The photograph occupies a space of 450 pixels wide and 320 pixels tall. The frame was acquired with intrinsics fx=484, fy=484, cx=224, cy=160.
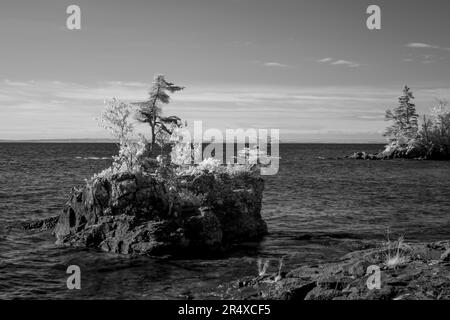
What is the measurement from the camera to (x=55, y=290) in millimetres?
20625

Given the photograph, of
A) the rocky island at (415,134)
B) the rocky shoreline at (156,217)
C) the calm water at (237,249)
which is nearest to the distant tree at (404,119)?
the rocky island at (415,134)

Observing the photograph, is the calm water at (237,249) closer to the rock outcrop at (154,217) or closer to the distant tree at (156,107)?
the rock outcrop at (154,217)

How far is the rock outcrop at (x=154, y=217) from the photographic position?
27203mm

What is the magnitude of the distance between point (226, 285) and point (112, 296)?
4.72 m

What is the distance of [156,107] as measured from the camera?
3234 centimetres

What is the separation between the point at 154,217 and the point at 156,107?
7.88 meters

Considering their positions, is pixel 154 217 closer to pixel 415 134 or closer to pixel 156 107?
pixel 156 107

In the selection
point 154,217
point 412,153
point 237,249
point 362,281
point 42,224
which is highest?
point 412,153

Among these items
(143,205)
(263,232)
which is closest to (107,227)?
(143,205)

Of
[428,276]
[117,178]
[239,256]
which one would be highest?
[117,178]

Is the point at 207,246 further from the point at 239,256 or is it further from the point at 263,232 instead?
the point at 263,232

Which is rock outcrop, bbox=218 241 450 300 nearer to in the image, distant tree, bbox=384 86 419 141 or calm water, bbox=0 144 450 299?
calm water, bbox=0 144 450 299

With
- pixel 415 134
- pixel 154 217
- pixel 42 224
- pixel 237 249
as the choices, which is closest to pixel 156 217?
pixel 154 217

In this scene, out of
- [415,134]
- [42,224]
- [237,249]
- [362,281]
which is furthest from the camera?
[415,134]
